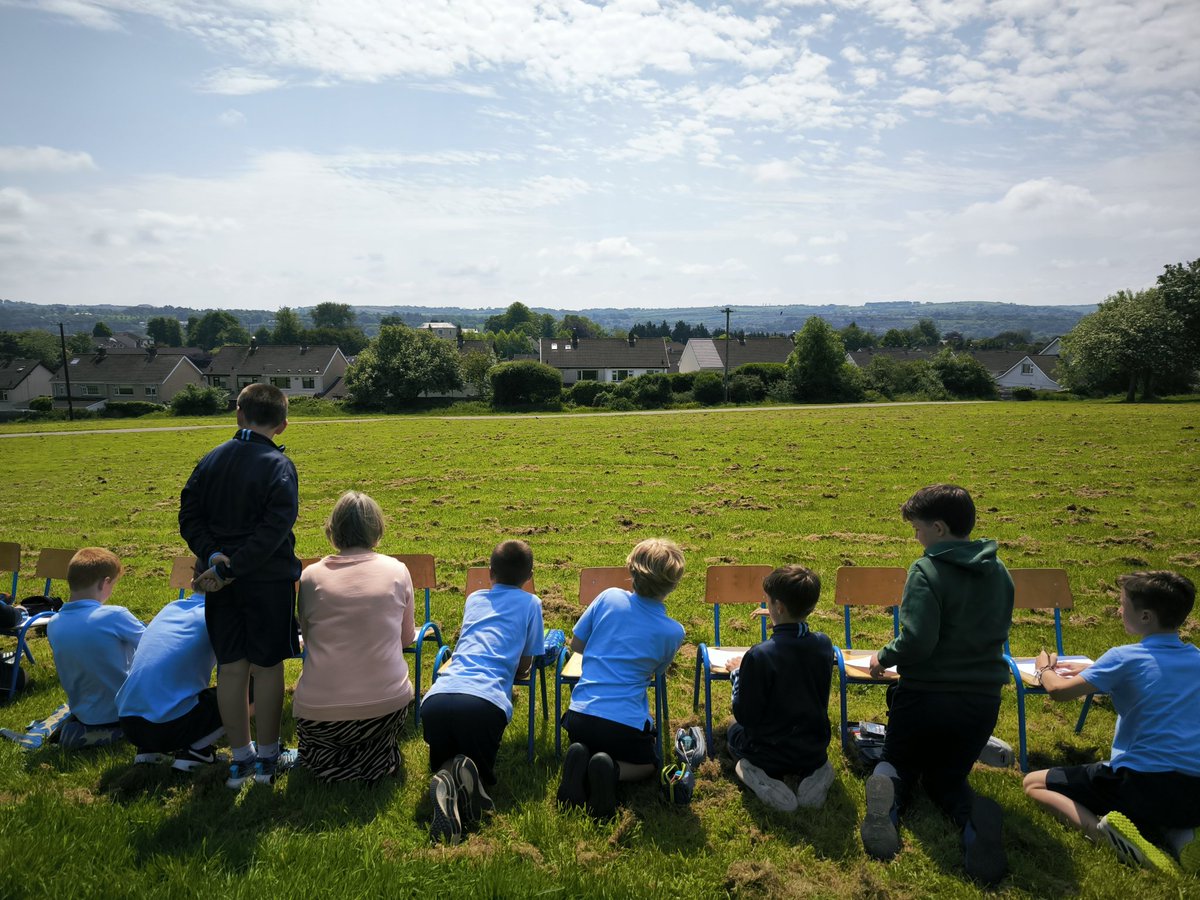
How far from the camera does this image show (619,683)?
4.29 metres

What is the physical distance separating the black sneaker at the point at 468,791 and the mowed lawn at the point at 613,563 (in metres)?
0.13

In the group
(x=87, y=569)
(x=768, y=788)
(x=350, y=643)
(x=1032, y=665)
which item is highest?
(x=87, y=569)

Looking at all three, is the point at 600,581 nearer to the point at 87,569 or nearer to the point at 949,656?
the point at 949,656

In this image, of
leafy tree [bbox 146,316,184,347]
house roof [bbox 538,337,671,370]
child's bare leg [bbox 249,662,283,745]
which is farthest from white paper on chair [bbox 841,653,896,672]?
leafy tree [bbox 146,316,184,347]

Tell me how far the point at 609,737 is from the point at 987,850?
1.93 meters

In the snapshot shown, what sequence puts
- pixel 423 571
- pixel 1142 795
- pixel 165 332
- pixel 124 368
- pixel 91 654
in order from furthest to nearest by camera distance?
pixel 165 332 → pixel 124 368 → pixel 423 571 → pixel 91 654 → pixel 1142 795

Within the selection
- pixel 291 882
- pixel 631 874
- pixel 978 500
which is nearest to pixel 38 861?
pixel 291 882

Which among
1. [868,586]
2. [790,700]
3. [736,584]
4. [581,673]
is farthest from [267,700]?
[868,586]

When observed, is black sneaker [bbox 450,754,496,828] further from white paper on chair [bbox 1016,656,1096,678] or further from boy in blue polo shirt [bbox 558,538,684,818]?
white paper on chair [bbox 1016,656,1096,678]

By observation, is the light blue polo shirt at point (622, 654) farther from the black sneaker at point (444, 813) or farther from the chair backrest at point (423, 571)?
the chair backrest at point (423, 571)

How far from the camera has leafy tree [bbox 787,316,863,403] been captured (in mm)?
51625

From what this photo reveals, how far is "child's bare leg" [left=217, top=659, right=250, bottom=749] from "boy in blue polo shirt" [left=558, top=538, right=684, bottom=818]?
194 cm

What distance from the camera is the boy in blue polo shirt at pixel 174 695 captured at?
4.45 m

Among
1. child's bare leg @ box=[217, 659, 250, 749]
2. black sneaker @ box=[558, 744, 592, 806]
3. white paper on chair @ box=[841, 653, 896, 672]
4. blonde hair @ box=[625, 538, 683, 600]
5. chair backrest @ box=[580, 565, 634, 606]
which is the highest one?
blonde hair @ box=[625, 538, 683, 600]
